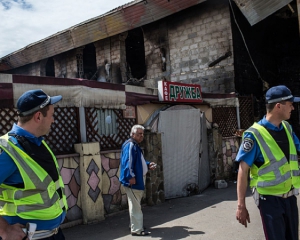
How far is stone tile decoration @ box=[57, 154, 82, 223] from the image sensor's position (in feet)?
19.0

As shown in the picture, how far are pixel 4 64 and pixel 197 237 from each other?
15731 mm

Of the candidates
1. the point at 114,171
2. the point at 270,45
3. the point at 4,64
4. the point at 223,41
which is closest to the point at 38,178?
the point at 114,171

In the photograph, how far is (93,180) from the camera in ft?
20.1

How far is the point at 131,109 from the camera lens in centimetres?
738

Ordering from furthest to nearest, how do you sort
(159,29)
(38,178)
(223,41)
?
(159,29)
(223,41)
(38,178)

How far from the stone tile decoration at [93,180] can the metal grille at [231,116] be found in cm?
499

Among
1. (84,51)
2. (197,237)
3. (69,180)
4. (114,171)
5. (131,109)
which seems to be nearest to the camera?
(197,237)

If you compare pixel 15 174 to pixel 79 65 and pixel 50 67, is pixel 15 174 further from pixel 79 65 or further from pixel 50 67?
pixel 50 67

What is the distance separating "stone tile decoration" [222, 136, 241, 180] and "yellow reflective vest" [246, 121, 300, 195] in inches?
286

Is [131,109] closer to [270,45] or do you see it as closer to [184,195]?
[184,195]

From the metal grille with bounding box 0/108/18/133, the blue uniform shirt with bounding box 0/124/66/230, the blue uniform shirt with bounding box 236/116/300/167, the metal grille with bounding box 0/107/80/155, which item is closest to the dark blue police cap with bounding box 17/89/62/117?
the blue uniform shirt with bounding box 0/124/66/230

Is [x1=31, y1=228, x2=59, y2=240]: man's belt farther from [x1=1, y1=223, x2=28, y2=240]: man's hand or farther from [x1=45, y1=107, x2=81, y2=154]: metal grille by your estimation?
[x1=45, y1=107, x2=81, y2=154]: metal grille

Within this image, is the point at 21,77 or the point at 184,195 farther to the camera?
the point at 184,195

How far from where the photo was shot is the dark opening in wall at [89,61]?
613 inches
